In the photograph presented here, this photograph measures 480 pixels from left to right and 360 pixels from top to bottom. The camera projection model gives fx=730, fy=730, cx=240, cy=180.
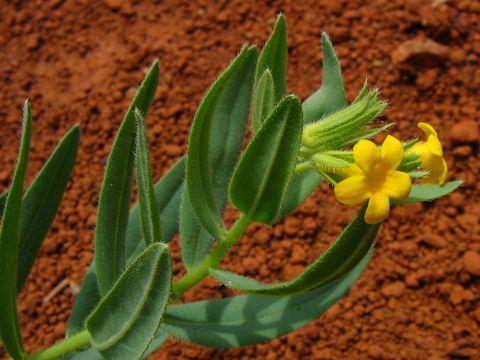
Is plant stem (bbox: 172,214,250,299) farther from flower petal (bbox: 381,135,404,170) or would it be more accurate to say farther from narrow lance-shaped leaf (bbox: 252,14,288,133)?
flower petal (bbox: 381,135,404,170)

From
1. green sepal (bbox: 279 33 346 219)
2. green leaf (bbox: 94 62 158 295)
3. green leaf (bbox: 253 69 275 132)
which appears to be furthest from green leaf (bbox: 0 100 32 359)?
green sepal (bbox: 279 33 346 219)

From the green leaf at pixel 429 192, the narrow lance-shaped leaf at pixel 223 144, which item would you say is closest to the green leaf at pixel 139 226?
the narrow lance-shaped leaf at pixel 223 144

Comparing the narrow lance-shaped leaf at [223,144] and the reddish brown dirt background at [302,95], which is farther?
the reddish brown dirt background at [302,95]

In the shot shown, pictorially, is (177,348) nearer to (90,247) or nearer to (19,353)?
(90,247)

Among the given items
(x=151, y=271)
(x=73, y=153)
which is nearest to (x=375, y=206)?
(x=151, y=271)

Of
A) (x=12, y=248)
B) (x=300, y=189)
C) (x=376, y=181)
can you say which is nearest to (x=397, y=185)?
(x=376, y=181)

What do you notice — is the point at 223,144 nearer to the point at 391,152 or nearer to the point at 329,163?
the point at 329,163

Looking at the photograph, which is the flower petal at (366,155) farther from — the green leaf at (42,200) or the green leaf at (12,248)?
the green leaf at (42,200)
